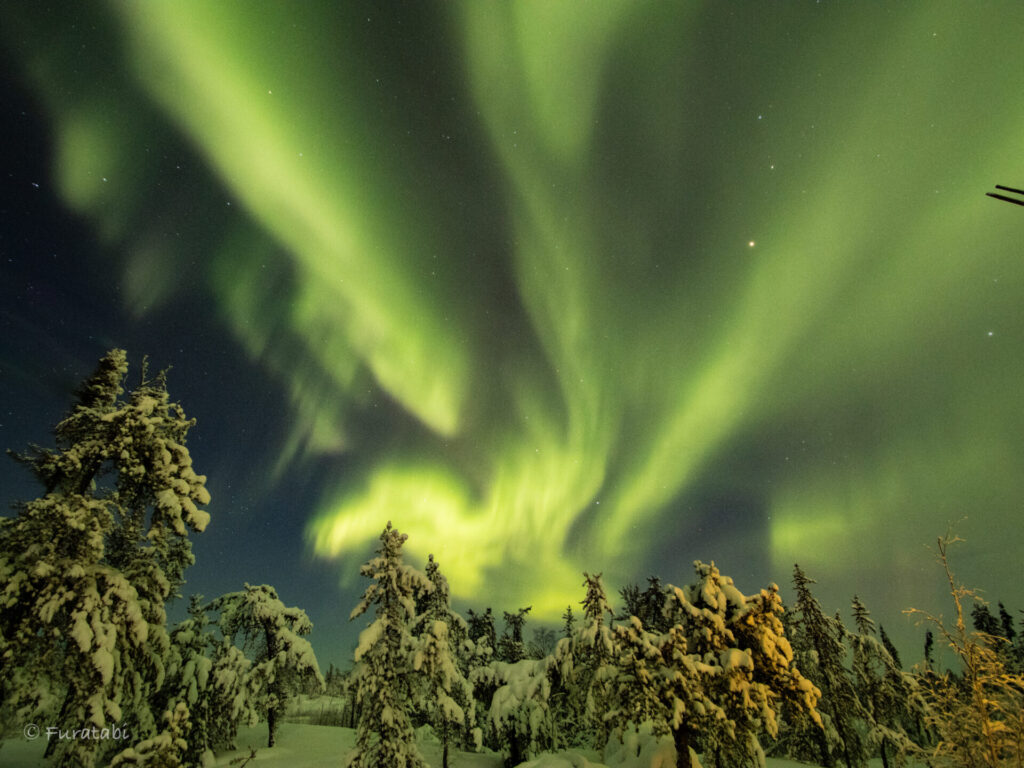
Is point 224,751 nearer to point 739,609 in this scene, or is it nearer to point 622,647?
point 622,647

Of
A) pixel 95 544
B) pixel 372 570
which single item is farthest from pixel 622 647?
pixel 95 544

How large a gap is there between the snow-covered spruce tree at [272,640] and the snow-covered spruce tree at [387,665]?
683cm

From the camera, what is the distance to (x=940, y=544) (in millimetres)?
9945

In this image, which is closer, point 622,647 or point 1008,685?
point 1008,685

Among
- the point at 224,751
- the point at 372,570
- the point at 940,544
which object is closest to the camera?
the point at 940,544

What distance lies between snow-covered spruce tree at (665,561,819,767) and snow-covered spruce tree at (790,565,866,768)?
1670cm

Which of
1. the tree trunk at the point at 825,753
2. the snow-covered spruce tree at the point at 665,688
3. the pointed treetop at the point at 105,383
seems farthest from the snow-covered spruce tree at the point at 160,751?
the tree trunk at the point at 825,753

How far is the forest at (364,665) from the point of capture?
10.5 m

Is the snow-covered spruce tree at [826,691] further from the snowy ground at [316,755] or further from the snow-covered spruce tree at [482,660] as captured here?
the snow-covered spruce tree at [482,660]

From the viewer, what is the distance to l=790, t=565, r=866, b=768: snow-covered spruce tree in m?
28.9

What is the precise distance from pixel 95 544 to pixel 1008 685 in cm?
2032

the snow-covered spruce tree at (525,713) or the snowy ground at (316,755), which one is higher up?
the snow-covered spruce tree at (525,713)

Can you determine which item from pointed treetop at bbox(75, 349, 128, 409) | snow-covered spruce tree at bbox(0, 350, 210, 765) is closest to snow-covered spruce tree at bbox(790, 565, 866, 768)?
snow-covered spruce tree at bbox(0, 350, 210, 765)

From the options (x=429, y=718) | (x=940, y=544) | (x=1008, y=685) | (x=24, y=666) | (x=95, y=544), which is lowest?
(x=429, y=718)
